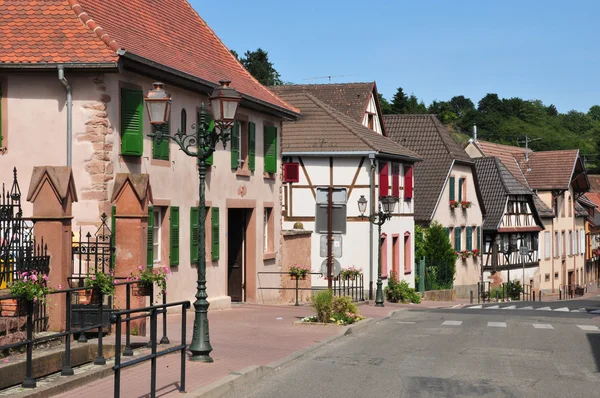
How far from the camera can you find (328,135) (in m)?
40.4

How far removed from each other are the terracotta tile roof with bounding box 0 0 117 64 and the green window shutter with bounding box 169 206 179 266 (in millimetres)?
4866

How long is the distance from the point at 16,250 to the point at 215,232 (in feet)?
44.6

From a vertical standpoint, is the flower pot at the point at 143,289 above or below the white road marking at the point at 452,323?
above

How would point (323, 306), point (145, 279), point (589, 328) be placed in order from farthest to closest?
1. point (589, 328)
2. point (323, 306)
3. point (145, 279)

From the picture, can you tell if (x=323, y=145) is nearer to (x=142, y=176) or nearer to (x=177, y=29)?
(x=177, y=29)

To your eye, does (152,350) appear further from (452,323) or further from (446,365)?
(452,323)

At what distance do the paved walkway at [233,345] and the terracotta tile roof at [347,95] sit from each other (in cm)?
1711

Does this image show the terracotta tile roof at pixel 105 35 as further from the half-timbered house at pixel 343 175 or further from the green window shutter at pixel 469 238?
the green window shutter at pixel 469 238

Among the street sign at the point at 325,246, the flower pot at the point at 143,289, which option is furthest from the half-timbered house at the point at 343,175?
the flower pot at the point at 143,289

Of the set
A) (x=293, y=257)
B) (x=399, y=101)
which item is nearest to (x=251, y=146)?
(x=293, y=257)

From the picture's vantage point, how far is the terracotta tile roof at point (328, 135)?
39.8 metres

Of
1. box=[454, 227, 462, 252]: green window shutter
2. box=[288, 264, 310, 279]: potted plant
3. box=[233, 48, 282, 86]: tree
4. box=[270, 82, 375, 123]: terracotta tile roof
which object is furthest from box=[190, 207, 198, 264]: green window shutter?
box=[233, 48, 282, 86]: tree

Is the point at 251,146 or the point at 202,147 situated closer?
the point at 202,147

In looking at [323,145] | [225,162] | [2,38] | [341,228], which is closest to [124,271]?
[2,38]
